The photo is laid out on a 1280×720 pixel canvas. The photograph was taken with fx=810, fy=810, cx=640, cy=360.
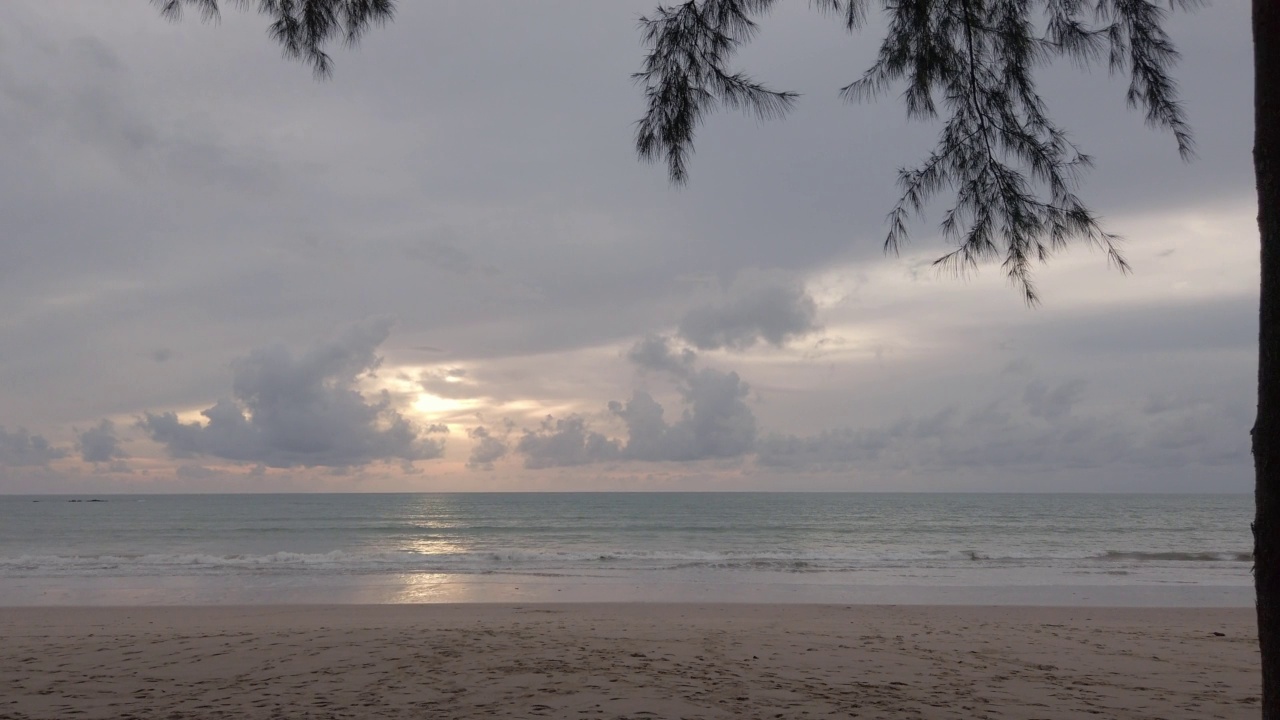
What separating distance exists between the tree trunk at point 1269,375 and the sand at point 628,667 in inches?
128

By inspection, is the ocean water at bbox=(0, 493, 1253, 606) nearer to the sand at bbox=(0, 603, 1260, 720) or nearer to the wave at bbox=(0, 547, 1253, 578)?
the wave at bbox=(0, 547, 1253, 578)

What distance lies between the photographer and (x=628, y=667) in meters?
7.72

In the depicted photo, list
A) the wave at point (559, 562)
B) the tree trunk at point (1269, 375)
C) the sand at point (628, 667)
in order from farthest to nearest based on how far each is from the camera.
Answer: the wave at point (559, 562) < the sand at point (628, 667) < the tree trunk at point (1269, 375)

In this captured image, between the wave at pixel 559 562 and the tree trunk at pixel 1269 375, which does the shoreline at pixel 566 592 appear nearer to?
the wave at pixel 559 562

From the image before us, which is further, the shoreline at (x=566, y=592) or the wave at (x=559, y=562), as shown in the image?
the wave at (x=559, y=562)

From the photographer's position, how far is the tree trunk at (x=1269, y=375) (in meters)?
3.12

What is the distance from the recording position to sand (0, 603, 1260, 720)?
20.6 feet

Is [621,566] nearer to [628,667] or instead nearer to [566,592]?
[566,592]

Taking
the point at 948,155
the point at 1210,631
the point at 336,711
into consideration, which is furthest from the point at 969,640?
the point at 336,711

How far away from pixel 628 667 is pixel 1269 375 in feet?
19.5

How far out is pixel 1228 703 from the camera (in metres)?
6.86

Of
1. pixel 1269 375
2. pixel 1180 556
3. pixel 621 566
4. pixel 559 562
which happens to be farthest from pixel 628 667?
pixel 1180 556

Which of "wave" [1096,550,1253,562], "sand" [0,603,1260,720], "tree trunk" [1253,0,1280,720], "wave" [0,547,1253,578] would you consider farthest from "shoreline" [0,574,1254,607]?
"tree trunk" [1253,0,1280,720]

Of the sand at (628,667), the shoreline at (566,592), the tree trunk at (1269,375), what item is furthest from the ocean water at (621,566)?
the tree trunk at (1269,375)
